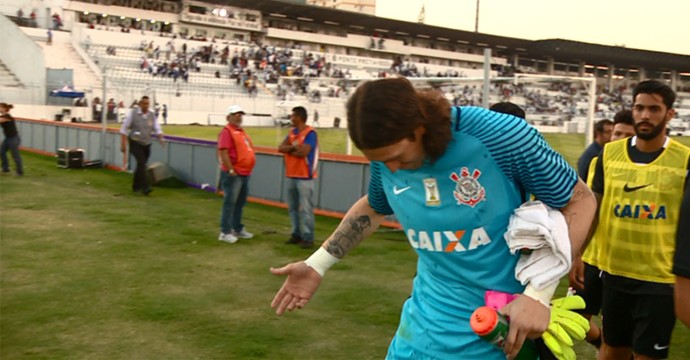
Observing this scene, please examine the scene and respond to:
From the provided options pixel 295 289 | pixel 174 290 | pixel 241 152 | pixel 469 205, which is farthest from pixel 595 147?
pixel 241 152

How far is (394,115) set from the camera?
2.07m

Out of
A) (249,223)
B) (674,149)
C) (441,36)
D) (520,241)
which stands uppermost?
(441,36)

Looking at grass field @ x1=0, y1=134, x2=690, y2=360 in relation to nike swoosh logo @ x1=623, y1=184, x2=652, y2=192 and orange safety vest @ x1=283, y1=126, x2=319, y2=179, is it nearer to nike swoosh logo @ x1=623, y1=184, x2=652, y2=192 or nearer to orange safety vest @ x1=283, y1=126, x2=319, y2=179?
orange safety vest @ x1=283, y1=126, x2=319, y2=179

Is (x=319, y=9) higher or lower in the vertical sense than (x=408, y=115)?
higher

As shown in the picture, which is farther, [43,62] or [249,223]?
[43,62]

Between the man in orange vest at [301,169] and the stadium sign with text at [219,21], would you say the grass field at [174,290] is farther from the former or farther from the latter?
the stadium sign with text at [219,21]

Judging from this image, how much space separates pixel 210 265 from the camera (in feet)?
28.0

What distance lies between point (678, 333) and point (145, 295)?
202 inches

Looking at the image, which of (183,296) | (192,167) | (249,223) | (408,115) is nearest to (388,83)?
(408,115)

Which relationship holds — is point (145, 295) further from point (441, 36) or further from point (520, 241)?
point (441, 36)

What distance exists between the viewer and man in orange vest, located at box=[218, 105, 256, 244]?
10.1 meters

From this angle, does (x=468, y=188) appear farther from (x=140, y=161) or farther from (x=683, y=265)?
(x=140, y=161)

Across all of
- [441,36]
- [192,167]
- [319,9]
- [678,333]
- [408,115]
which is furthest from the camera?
[441,36]

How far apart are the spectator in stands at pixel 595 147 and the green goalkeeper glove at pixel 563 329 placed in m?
3.74
